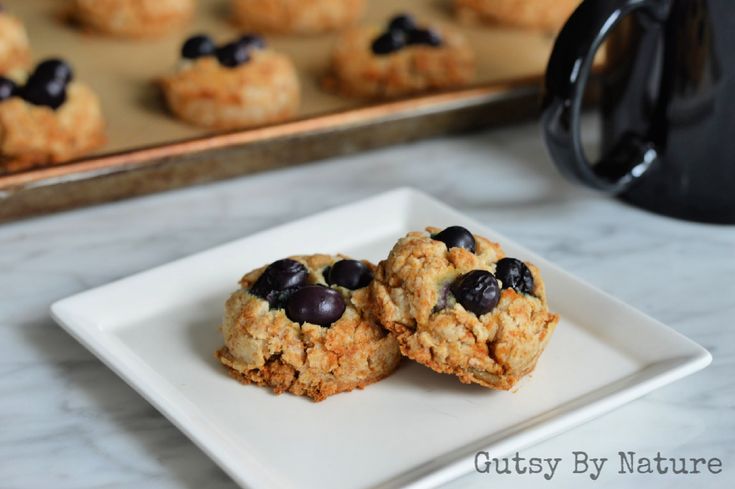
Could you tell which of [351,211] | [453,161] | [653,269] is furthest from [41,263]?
[653,269]

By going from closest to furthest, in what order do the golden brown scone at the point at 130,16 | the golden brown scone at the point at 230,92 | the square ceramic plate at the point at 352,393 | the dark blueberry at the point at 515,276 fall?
the square ceramic plate at the point at 352,393, the dark blueberry at the point at 515,276, the golden brown scone at the point at 230,92, the golden brown scone at the point at 130,16

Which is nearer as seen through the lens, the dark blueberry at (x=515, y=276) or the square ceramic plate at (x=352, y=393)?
the square ceramic plate at (x=352, y=393)

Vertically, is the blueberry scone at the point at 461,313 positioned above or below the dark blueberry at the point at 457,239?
Result: below

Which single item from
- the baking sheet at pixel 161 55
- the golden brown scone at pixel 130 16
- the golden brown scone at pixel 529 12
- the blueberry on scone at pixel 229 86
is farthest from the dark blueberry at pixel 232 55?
the golden brown scone at pixel 529 12

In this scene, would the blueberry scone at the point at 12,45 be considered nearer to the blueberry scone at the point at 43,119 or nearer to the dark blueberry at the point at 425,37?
the blueberry scone at the point at 43,119

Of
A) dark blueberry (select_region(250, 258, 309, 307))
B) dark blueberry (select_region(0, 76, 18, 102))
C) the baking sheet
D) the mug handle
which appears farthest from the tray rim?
dark blueberry (select_region(250, 258, 309, 307))

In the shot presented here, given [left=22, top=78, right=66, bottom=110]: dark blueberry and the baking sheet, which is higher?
[left=22, top=78, right=66, bottom=110]: dark blueberry

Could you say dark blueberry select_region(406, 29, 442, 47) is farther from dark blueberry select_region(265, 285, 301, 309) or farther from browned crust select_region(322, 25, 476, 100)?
dark blueberry select_region(265, 285, 301, 309)
